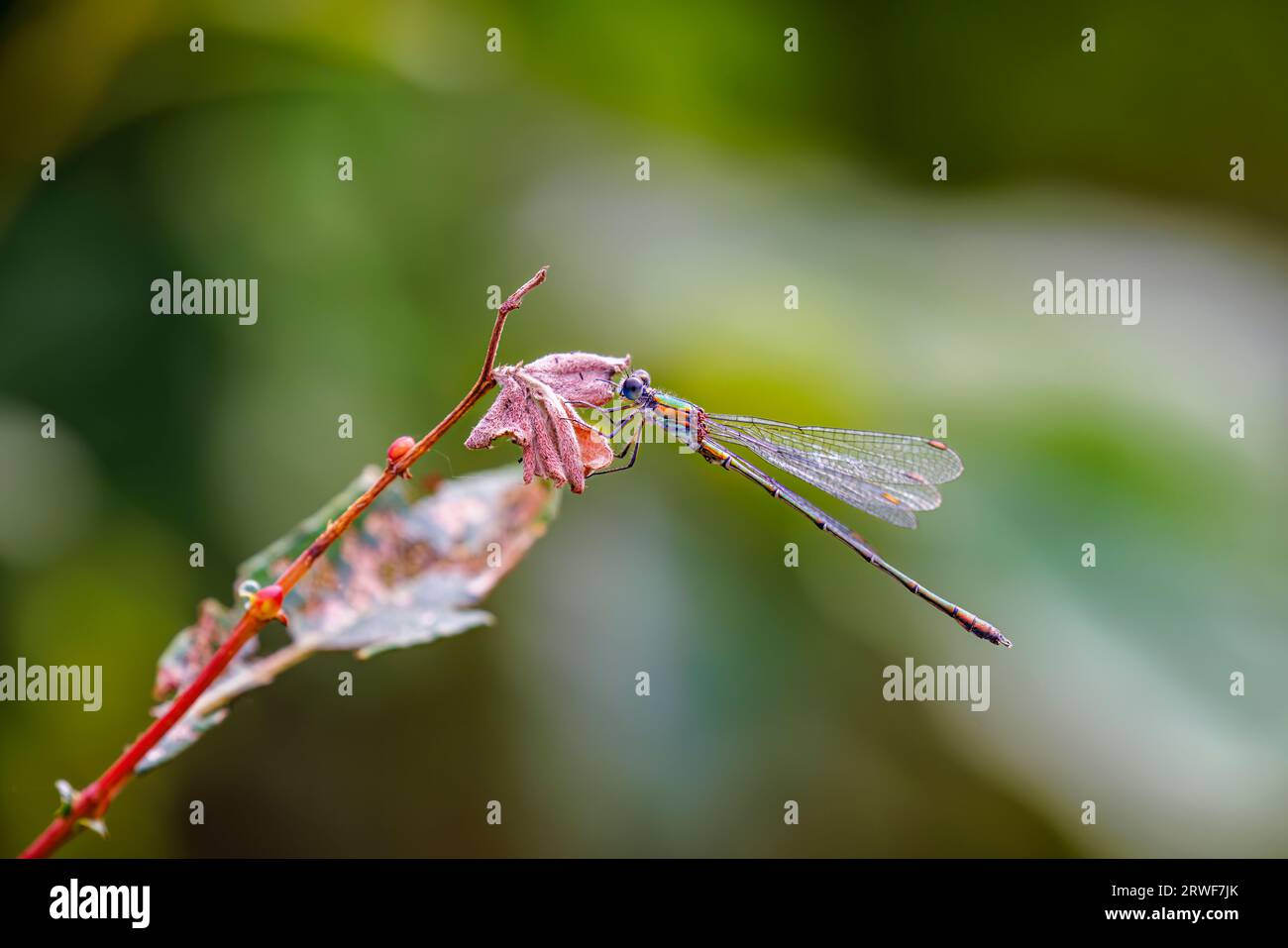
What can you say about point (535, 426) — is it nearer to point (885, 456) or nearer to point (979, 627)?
point (979, 627)

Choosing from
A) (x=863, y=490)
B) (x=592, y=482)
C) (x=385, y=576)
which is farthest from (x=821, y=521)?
(x=385, y=576)

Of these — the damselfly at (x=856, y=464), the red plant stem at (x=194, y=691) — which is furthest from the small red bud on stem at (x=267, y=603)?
the damselfly at (x=856, y=464)

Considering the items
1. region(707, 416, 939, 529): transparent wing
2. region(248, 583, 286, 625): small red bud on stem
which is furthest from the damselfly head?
region(248, 583, 286, 625): small red bud on stem

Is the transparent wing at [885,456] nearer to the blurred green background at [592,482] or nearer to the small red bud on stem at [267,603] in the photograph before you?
the blurred green background at [592,482]

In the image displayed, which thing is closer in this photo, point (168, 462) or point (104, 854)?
point (104, 854)

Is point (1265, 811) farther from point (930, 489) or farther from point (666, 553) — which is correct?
point (666, 553)

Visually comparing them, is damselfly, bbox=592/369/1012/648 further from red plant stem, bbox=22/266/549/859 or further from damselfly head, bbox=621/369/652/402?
→ red plant stem, bbox=22/266/549/859
